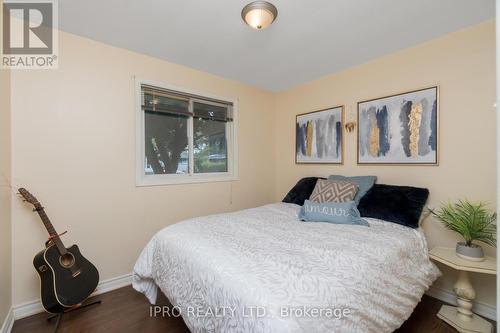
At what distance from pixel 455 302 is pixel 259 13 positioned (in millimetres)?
2793

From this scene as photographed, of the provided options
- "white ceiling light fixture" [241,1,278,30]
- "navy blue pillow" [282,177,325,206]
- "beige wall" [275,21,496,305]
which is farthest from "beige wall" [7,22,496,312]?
"white ceiling light fixture" [241,1,278,30]

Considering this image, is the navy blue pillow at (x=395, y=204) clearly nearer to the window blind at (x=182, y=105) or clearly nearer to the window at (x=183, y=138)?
the window at (x=183, y=138)

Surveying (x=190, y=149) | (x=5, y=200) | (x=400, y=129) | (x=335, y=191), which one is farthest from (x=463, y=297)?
(x=5, y=200)

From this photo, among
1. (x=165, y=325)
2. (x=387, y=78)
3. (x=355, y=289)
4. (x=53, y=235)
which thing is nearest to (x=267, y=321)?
(x=355, y=289)

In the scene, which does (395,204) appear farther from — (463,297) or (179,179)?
(179,179)

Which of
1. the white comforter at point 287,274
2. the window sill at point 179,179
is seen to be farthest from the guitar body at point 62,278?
the window sill at point 179,179

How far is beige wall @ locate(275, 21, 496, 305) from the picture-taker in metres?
1.79

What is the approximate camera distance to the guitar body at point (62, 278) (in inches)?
63.7

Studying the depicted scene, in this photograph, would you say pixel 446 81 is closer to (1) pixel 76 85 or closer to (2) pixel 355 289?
(2) pixel 355 289

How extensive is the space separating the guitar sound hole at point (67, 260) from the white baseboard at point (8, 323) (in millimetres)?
441

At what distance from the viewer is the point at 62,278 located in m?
1.66

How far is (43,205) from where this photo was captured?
1858 mm

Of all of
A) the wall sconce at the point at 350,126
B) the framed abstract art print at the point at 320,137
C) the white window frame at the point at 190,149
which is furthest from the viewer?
the framed abstract art print at the point at 320,137

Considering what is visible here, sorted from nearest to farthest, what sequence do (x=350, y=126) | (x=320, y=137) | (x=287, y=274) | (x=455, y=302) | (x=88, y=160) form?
(x=287, y=274) < (x=455, y=302) < (x=88, y=160) < (x=350, y=126) < (x=320, y=137)
